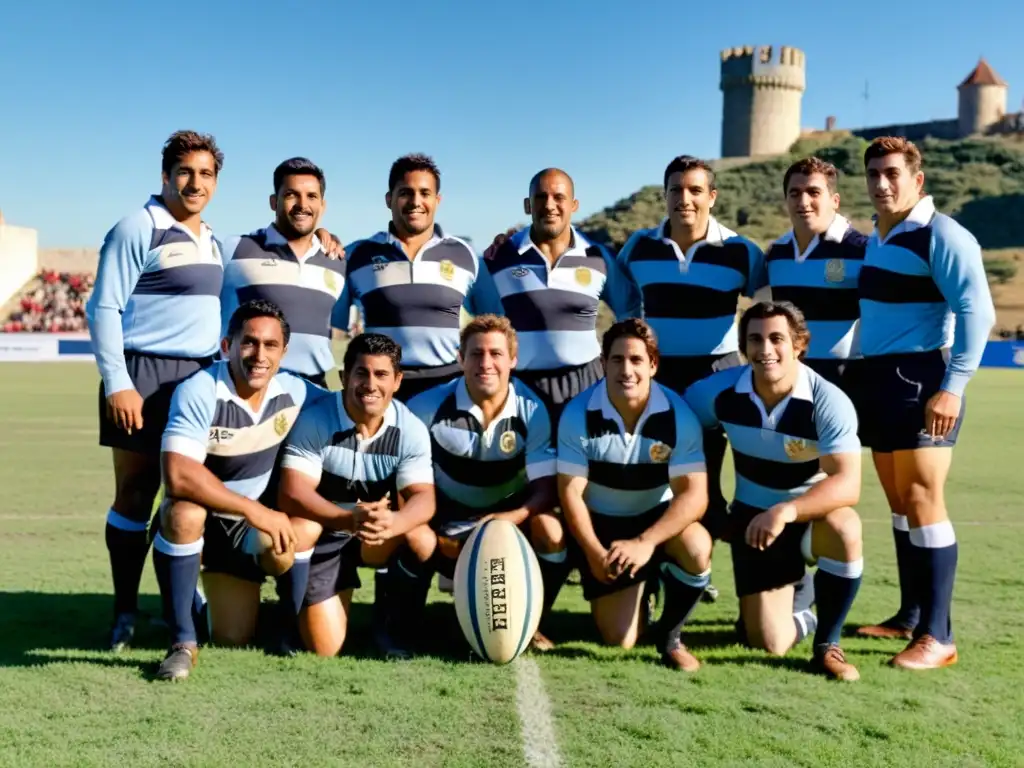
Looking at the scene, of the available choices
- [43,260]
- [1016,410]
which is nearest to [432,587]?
[1016,410]

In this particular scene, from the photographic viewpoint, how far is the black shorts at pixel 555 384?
15.4 feet

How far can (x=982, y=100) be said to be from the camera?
75.5m

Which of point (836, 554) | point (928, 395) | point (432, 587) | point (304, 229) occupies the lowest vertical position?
point (432, 587)

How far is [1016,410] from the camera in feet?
48.5

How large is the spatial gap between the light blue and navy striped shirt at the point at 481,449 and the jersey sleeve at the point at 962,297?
A: 5.09 ft

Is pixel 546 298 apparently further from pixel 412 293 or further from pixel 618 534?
pixel 618 534

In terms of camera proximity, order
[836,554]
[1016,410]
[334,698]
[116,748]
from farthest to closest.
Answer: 1. [1016,410]
2. [836,554]
3. [334,698]
4. [116,748]

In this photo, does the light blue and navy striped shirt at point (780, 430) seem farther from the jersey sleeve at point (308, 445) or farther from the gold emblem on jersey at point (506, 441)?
the jersey sleeve at point (308, 445)

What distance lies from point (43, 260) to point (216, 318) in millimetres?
50178

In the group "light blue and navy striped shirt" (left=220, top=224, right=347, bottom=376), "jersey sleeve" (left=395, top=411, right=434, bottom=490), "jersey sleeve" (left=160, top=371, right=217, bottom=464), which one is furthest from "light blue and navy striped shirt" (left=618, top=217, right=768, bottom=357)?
"jersey sleeve" (left=160, top=371, right=217, bottom=464)

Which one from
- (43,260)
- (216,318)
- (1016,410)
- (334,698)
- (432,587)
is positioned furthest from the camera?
(43,260)

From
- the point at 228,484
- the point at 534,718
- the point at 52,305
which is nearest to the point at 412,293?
the point at 228,484

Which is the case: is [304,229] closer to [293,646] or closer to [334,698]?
[293,646]

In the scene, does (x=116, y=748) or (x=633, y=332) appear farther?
(x=633, y=332)
